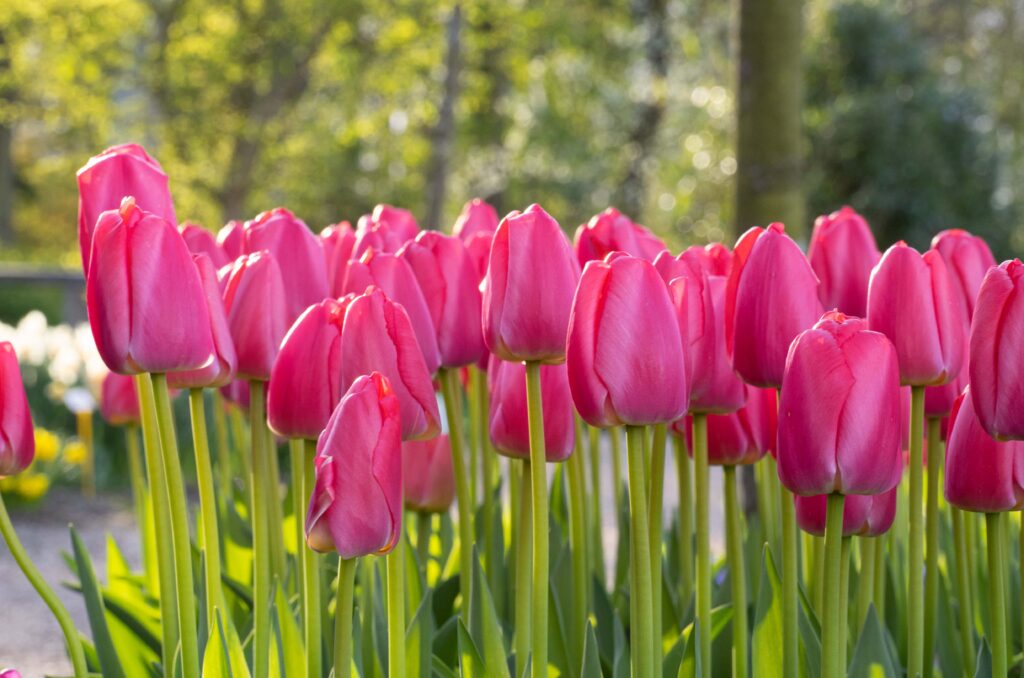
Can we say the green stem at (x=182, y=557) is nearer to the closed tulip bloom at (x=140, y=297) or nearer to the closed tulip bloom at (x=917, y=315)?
the closed tulip bloom at (x=140, y=297)

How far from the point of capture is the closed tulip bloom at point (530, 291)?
131 centimetres

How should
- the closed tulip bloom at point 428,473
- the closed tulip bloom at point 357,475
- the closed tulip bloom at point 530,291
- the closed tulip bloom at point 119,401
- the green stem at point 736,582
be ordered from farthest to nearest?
the closed tulip bloom at point 119,401 < the closed tulip bloom at point 428,473 < the green stem at point 736,582 < the closed tulip bloom at point 530,291 < the closed tulip bloom at point 357,475

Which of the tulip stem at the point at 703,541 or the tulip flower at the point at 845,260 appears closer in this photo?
the tulip stem at the point at 703,541

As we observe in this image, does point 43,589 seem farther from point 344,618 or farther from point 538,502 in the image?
point 538,502

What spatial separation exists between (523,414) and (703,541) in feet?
0.92

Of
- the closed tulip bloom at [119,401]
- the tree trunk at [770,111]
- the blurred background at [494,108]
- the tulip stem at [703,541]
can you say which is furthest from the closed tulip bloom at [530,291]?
the blurred background at [494,108]

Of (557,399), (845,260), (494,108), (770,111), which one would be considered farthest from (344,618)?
(494,108)

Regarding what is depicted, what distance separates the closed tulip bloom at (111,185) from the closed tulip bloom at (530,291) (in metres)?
0.42

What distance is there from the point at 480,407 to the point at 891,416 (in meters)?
0.95

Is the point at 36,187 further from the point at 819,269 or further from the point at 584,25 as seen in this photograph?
the point at 819,269

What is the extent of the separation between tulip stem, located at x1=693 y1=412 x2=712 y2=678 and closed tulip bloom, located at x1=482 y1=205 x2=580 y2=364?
0.24 meters

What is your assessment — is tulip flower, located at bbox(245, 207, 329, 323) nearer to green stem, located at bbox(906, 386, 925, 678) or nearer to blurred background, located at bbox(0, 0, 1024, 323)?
green stem, located at bbox(906, 386, 925, 678)

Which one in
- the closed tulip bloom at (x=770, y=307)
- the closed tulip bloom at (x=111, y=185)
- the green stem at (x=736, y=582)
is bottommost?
the green stem at (x=736, y=582)

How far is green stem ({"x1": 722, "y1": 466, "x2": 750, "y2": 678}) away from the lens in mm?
1579
